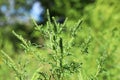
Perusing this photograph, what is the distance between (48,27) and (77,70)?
22cm

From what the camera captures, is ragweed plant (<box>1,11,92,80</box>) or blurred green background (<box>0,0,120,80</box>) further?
blurred green background (<box>0,0,120,80</box>)

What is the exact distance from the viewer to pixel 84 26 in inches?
173

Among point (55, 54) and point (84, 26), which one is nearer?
point (55, 54)

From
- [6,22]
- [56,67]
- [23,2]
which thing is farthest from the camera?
[23,2]

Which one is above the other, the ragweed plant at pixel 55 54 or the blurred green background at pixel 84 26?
the blurred green background at pixel 84 26

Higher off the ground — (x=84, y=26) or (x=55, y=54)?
(x=84, y=26)

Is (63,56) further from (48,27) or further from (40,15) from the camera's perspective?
(40,15)

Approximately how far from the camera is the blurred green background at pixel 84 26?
3.32 metres

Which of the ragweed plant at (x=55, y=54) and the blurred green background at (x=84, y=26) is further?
the blurred green background at (x=84, y=26)

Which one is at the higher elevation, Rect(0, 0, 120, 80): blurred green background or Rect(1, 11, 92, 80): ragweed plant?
Rect(0, 0, 120, 80): blurred green background

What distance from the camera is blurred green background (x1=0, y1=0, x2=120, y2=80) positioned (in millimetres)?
3316

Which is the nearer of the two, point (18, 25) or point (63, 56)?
point (63, 56)

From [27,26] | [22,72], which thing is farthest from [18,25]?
[22,72]

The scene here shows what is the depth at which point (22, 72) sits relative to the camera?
173 centimetres
